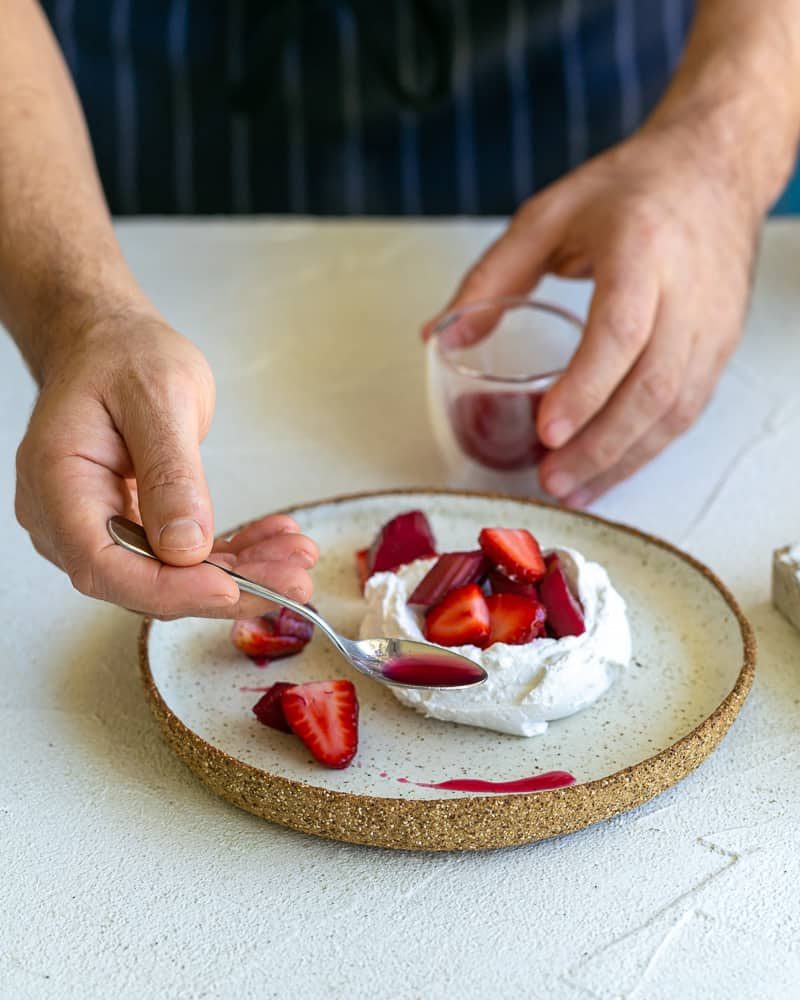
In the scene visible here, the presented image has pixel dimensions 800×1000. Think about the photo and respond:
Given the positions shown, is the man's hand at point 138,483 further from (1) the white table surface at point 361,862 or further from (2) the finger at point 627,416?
(2) the finger at point 627,416

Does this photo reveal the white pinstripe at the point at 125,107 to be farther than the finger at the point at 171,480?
Yes

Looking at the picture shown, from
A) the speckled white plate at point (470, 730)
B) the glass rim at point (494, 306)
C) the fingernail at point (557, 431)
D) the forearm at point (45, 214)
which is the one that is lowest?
the speckled white plate at point (470, 730)

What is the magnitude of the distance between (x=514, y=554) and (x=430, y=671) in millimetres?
126

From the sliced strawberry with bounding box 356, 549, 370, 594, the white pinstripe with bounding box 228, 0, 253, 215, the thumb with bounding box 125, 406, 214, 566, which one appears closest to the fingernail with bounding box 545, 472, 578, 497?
the sliced strawberry with bounding box 356, 549, 370, 594

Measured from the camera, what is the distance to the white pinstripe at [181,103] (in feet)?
6.39

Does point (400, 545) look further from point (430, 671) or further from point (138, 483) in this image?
point (138, 483)

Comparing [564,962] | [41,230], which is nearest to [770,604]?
[564,962]

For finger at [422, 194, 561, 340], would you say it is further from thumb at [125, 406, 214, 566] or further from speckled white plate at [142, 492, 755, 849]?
thumb at [125, 406, 214, 566]

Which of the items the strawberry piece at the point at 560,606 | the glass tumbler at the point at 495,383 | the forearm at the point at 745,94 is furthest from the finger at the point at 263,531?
the forearm at the point at 745,94

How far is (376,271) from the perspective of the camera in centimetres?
187

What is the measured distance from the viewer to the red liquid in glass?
51.9 inches

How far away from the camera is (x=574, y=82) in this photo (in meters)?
2.00

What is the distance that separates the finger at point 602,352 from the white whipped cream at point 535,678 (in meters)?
0.29

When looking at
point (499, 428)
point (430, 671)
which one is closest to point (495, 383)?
point (499, 428)
